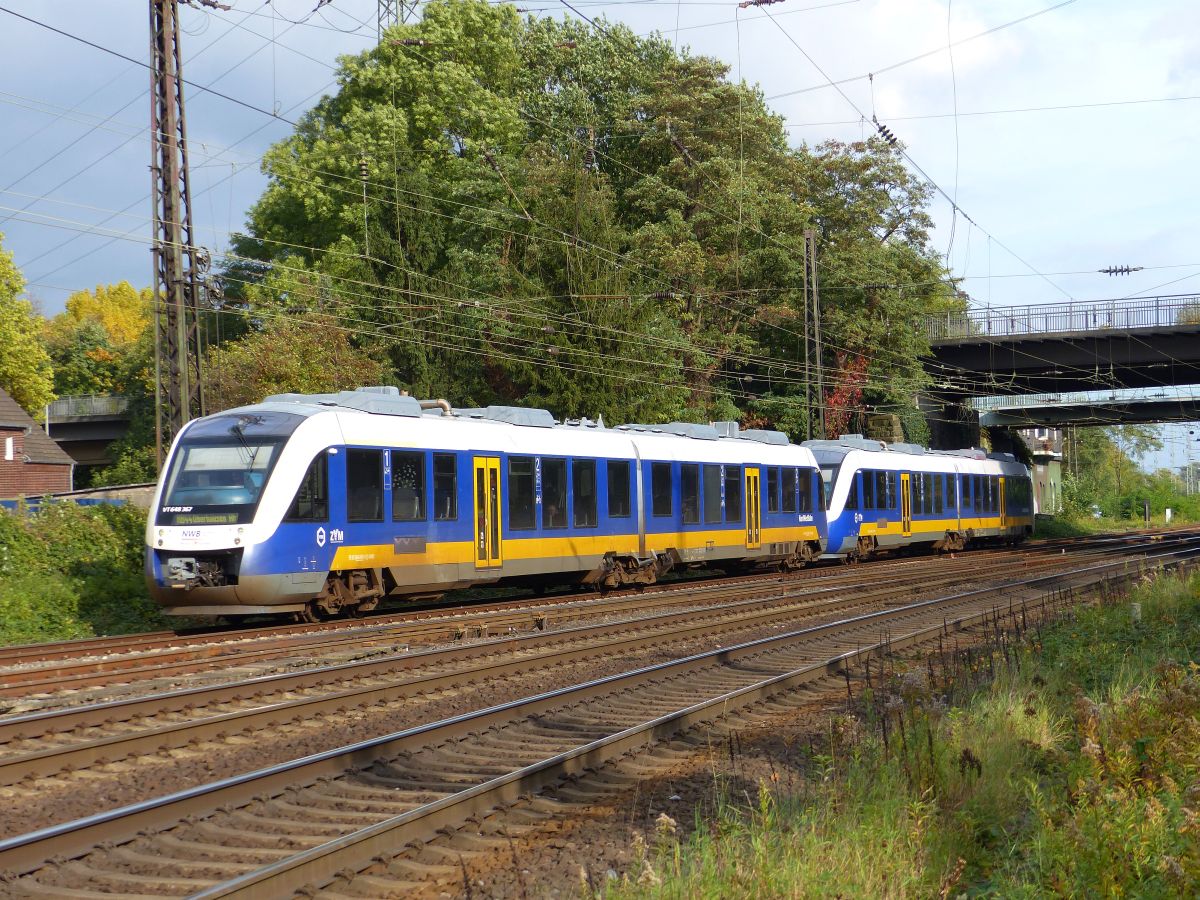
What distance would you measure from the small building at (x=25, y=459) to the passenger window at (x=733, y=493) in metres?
31.0

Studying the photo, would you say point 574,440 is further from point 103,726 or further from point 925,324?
point 925,324

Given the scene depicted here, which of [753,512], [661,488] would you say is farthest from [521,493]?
[753,512]

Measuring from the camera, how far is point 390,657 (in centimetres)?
1351

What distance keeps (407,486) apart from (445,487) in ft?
2.85

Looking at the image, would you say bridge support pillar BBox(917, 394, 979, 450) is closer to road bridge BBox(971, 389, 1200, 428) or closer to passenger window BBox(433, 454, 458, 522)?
road bridge BBox(971, 389, 1200, 428)

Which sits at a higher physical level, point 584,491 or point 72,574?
point 584,491

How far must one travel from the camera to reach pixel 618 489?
23.3 metres

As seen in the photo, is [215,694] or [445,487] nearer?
[215,694]

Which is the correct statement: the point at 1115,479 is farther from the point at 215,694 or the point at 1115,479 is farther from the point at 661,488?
the point at 215,694

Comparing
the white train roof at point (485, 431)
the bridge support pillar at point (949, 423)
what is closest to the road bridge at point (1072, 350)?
the bridge support pillar at point (949, 423)

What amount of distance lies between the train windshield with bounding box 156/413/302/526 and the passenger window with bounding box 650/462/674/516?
9206 mm

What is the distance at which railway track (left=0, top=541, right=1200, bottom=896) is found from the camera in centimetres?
606

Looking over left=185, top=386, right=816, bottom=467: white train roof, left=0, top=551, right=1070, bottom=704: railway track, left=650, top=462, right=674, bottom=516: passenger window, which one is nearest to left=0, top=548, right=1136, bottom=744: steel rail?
left=0, top=551, right=1070, bottom=704: railway track

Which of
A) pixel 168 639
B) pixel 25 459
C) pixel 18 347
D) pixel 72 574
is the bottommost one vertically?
pixel 168 639
